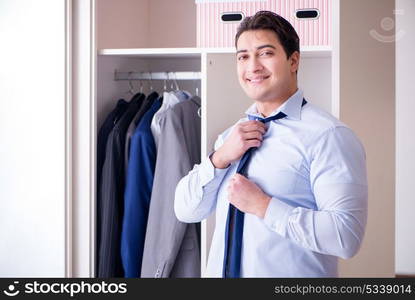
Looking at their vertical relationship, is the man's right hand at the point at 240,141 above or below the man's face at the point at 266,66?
below

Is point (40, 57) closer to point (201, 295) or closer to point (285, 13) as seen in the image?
point (285, 13)

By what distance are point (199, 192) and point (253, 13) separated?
3.04 ft

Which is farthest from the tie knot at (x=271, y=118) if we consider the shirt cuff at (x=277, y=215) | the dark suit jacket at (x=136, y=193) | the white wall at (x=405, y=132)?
the dark suit jacket at (x=136, y=193)

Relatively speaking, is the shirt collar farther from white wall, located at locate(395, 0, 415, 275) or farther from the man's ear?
white wall, located at locate(395, 0, 415, 275)

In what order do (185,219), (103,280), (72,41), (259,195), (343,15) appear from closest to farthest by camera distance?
(259,195) → (185,219) → (343,15) → (103,280) → (72,41)

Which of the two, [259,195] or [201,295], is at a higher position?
[259,195]

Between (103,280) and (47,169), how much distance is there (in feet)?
1.51

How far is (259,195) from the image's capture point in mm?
1507

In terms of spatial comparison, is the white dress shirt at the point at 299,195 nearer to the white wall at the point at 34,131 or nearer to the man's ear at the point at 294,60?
the man's ear at the point at 294,60

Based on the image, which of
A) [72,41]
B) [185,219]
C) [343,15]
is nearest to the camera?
[185,219]

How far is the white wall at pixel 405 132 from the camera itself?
203 centimetres

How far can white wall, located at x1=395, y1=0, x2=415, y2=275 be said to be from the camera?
2.03 m

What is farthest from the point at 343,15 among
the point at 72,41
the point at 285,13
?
the point at 72,41

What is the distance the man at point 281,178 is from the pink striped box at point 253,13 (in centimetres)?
72
